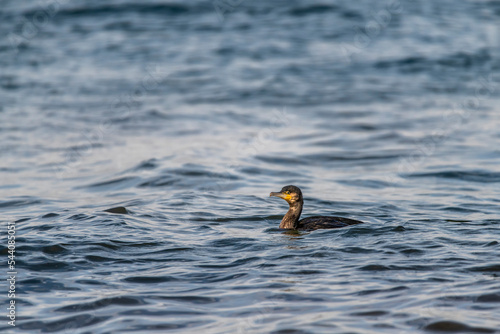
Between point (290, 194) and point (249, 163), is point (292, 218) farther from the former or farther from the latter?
point (249, 163)

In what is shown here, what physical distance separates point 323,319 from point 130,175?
26.1 ft

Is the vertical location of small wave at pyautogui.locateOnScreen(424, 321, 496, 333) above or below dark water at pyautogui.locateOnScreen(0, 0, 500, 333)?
below

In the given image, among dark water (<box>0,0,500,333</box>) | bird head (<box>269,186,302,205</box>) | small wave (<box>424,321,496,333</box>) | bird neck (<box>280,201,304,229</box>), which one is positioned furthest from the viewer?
bird head (<box>269,186,302,205</box>)

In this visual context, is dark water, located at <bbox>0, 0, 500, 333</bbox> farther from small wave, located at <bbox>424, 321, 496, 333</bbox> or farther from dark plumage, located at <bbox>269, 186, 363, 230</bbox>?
dark plumage, located at <bbox>269, 186, 363, 230</bbox>

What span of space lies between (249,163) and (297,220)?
15.5 feet

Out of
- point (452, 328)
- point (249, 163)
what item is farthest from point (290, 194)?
point (249, 163)

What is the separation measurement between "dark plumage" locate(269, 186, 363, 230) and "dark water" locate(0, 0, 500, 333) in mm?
228

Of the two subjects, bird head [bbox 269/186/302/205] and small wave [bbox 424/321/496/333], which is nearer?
small wave [bbox 424/321/496/333]

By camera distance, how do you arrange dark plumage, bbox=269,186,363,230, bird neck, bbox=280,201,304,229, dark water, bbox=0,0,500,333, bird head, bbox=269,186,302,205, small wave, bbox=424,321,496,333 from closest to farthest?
small wave, bbox=424,321,496,333 < dark water, bbox=0,0,500,333 < dark plumage, bbox=269,186,363,230 < bird neck, bbox=280,201,304,229 < bird head, bbox=269,186,302,205

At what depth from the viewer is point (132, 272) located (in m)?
8.16

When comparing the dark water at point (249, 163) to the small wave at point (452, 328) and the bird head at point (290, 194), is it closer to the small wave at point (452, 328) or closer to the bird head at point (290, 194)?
the small wave at point (452, 328)

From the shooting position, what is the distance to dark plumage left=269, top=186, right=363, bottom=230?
32.8 feet

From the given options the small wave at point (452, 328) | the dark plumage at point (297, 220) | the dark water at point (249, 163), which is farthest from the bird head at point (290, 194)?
the small wave at point (452, 328)

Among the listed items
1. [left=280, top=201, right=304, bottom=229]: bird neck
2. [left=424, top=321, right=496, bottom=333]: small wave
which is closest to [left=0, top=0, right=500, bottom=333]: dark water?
[left=424, top=321, right=496, bottom=333]: small wave
